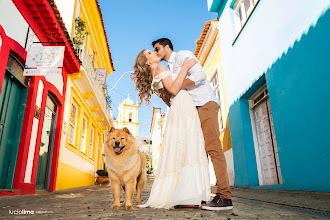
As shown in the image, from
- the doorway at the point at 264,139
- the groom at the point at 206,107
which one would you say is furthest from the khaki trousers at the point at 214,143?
the doorway at the point at 264,139

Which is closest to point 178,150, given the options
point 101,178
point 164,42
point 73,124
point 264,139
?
point 164,42

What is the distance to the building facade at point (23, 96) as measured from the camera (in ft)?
16.3

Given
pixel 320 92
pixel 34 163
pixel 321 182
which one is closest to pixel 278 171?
pixel 321 182

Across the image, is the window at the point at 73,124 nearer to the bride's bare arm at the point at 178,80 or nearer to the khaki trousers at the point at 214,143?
the bride's bare arm at the point at 178,80

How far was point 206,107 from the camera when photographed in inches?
108

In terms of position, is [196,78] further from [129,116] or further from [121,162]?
[129,116]

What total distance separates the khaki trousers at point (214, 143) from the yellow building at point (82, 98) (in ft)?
22.2

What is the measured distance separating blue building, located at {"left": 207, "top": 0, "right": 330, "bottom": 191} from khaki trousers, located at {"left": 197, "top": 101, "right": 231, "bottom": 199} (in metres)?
2.47

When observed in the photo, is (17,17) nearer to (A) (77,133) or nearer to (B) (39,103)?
(B) (39,103)

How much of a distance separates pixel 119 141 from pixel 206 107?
Answer: 1232 mm

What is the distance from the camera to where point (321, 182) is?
4039 millimetres

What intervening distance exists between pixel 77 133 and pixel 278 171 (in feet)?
26.6

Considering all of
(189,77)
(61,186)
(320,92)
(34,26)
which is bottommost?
(61,186)

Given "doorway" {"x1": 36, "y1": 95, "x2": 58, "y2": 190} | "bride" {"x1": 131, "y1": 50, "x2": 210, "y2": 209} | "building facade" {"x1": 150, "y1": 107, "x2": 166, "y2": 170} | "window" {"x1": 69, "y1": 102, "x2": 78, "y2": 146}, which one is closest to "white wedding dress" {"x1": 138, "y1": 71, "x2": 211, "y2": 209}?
"bride" {"x1": 131, "y1": 50, "x2": 210, "y2": 209}
